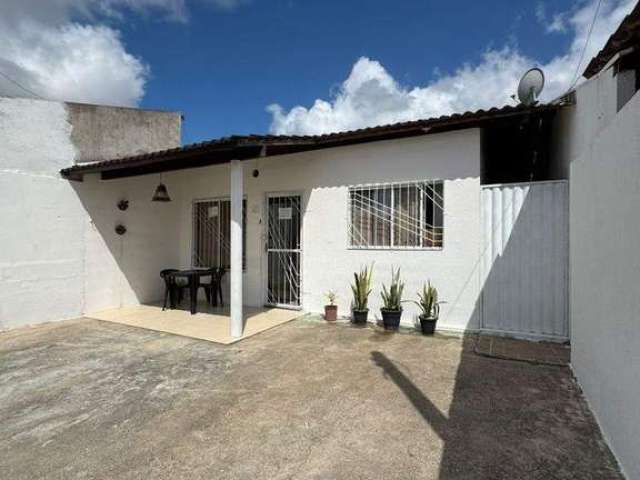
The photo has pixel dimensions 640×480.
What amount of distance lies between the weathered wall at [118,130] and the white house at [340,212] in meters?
0.04

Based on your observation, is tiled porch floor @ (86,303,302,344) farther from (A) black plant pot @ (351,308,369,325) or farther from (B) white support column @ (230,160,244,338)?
(A) black plant pot @ (351,308,369,325)

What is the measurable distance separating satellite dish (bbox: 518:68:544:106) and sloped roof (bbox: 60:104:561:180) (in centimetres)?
44

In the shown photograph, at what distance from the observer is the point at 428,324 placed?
5844 millimetres

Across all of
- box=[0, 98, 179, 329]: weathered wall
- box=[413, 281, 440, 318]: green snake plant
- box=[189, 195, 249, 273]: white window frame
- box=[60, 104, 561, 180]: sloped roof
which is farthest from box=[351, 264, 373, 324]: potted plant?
box=[0, 98, 179, 329]: weathered wall

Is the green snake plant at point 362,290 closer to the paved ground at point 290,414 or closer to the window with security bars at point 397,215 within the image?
the window with security bars at point 397,215

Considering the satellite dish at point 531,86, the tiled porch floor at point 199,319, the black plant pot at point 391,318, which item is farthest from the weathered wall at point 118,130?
the satellite dish at point 531,86

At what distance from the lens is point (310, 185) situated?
24.1 ft

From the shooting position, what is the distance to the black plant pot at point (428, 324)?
5840mm

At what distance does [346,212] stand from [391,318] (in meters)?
2.25

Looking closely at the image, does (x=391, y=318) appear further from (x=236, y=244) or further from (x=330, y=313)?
(x=236, y=244)

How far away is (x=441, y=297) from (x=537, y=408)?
284 cm

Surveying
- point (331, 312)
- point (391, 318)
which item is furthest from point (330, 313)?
point (391, 318)

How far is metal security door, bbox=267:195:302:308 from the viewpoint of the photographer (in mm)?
7684

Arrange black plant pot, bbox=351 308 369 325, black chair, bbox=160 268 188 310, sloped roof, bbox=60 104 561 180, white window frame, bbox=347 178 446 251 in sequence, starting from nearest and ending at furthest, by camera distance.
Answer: sloped roof, bbox=60 104 561 180 → white window frame, bbox=347 178 446 251 → black plant pot, bbox=351 308 369 325 → black chair, bbox=160 268 188 310
